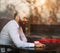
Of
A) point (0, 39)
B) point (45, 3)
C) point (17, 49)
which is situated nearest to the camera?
point (17, 49)

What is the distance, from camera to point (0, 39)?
2.32 metres

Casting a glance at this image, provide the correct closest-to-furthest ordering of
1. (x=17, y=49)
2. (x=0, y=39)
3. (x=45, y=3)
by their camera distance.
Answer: (x=17, y=49), (x=0, y=39), (x=45, y=3)

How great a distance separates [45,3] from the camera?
5.62 metres

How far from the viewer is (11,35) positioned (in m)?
2.18

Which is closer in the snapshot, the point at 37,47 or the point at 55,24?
the point at 37,47

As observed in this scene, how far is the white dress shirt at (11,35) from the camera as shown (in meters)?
2.16

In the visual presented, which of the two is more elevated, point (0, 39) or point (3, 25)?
point (3, 25)

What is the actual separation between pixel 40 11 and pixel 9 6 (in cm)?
84

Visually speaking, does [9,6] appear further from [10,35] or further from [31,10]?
[10,35]

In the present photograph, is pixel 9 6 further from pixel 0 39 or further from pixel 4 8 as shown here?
pixel 0 39

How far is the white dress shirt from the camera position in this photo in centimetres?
216

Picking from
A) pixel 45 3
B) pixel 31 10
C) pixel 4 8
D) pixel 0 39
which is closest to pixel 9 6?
pixel 4 8

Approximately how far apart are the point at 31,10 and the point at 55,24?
0.72 metres

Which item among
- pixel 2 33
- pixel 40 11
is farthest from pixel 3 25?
pixel 40 11
